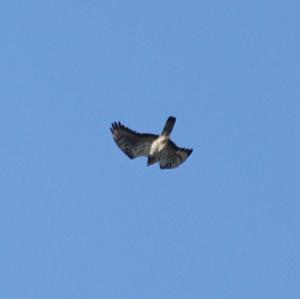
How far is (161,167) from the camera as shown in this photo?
167 ft

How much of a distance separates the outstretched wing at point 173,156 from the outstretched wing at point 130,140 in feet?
3.06

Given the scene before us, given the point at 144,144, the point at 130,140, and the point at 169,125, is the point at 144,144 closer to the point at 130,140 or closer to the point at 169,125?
the point at 130,140

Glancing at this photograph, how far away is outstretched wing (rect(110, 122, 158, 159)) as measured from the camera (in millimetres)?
49344

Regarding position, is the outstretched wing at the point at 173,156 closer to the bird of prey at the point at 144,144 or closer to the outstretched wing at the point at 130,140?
the bird of prey at the point at 144,144

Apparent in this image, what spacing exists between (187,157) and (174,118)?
121 inches

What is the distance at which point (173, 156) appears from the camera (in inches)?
1991

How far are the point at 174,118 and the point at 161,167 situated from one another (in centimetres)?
344

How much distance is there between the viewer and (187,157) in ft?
166

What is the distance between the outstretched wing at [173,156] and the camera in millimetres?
50188

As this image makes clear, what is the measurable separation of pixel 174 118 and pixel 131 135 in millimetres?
2239

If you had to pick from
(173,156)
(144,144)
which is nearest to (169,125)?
(144,144)

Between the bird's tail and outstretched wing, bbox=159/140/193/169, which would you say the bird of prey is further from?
the bird's tail

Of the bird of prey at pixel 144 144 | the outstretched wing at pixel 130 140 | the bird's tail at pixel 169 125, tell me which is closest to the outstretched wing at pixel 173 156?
the bird of prey at pixel 144 144

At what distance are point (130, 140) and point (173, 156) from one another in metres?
2.16
